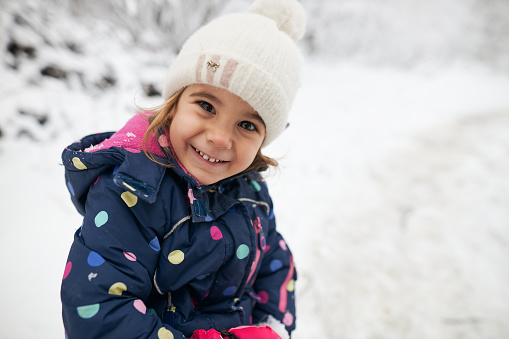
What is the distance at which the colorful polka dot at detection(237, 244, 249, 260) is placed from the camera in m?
1.05

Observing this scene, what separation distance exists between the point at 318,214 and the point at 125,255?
186cm

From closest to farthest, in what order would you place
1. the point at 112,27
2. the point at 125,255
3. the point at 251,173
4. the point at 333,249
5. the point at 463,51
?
the point at 125,255
the point at 251,173
the point at 333,249
the point at 112,27
the point at 463,51

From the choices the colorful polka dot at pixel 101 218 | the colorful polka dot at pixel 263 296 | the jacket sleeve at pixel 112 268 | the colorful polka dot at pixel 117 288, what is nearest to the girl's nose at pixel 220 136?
the jacket sleeve at pixel 112 268

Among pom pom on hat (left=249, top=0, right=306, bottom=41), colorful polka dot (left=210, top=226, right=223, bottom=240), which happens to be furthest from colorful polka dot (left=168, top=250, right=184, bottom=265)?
pom pom on hat (left=249, top=0, right=306, bottom=41)

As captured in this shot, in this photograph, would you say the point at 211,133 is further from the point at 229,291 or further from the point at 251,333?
the point at 251,333

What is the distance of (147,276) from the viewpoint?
34.0 inches

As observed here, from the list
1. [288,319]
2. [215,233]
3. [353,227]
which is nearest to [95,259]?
[215,233]

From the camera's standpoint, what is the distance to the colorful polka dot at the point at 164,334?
0.80 meters

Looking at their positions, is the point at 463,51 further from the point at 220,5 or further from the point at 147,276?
the point at 147,276

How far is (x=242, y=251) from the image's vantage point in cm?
106

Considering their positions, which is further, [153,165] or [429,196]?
[429,196]

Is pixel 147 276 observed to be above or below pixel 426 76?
above

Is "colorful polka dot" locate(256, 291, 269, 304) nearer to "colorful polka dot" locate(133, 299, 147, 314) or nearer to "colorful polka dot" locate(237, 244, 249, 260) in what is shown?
"colorful polka dot" locate(237, 244, 249, 260)

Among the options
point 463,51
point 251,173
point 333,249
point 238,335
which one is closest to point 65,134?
point 251,173
